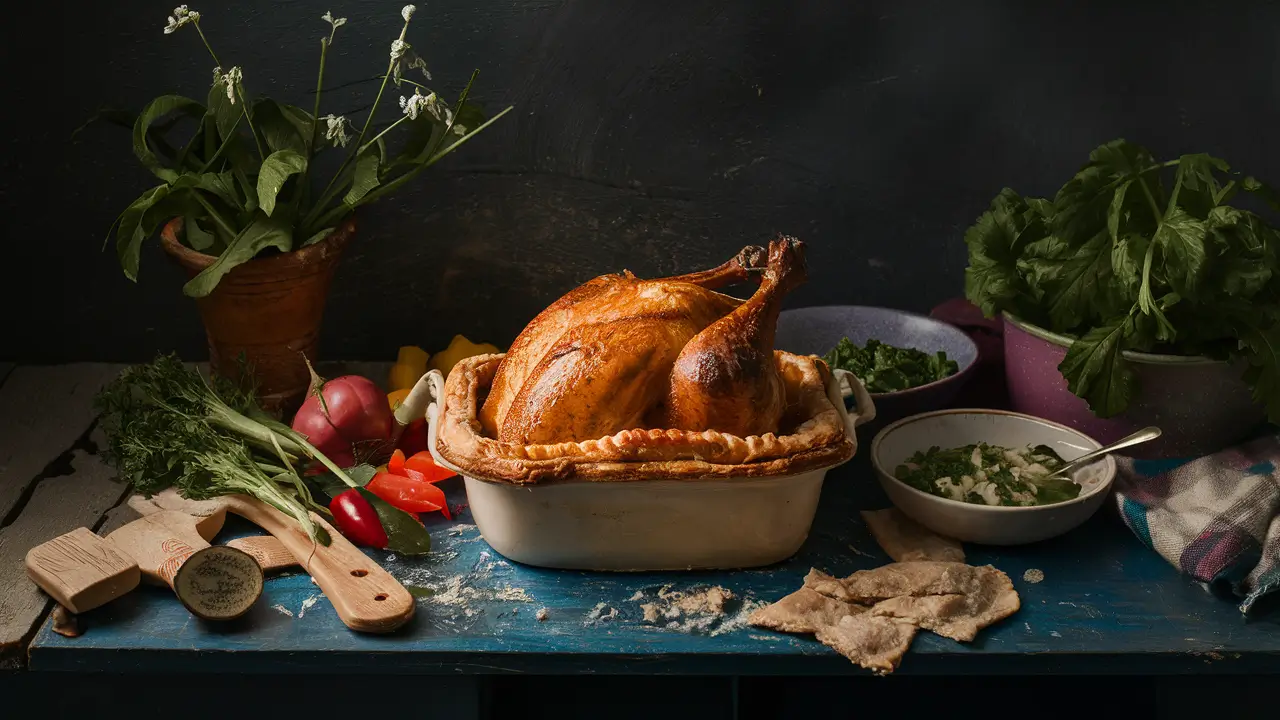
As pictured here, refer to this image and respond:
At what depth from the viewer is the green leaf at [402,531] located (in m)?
1.91

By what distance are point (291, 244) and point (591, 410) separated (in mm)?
749

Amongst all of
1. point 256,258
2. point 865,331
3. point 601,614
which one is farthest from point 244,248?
point 865,331

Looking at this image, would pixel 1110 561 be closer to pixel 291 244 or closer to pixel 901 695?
pixel 901 695

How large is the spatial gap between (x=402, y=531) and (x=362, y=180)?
69 centimetres

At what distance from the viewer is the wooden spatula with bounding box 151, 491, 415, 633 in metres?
1.71

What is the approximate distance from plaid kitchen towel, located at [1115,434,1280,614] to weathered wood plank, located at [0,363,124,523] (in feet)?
6.37

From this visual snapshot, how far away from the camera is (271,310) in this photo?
2.25 metres

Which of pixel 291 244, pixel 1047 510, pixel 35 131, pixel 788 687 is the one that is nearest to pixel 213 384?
pixel 291 244

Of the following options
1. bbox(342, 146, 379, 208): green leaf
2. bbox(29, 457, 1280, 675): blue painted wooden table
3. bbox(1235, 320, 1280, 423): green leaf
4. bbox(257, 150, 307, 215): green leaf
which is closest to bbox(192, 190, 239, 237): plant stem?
bbox(257, 150, 307, 215): green leaf

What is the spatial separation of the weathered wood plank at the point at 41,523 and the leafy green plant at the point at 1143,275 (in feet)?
5.37

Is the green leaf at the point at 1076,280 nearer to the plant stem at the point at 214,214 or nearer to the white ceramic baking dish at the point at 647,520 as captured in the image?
the white ceramic baking dish at the point at 647,520

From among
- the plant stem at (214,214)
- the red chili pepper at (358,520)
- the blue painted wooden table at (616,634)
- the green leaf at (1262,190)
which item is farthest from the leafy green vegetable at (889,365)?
the plant stem at (214,214)

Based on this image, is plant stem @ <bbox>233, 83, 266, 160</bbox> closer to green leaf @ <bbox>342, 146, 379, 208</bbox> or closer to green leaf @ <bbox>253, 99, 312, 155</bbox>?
green leaf @ <bbox>253, 99, 312, 155</bbox>

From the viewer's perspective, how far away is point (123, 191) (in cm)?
259
